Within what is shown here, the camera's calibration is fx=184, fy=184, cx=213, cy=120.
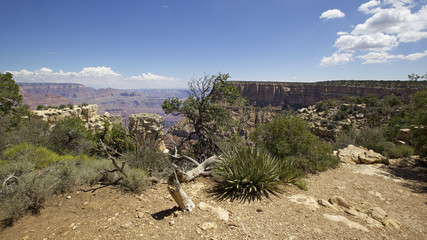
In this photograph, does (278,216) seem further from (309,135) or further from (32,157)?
(32,157)

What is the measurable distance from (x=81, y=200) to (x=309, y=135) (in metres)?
7.90

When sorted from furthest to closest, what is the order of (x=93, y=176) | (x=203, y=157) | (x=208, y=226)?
(x=203, y=157)
(x=93, y=176)
(x=208, y=226)

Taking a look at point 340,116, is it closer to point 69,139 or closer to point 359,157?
point 359,157

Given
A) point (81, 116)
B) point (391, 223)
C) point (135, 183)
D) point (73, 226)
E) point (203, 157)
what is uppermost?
point (135, 183)

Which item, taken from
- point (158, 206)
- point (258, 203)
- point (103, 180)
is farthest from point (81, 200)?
point (258, 203)

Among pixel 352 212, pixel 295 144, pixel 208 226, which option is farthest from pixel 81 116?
pixel 352 212

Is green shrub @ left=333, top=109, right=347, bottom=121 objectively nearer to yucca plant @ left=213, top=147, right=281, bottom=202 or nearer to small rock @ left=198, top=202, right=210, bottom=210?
yucca plant @ left=213, top=147, right=281, bottom=202

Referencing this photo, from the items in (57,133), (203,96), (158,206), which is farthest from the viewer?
(57,133)

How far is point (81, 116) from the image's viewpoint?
24.9m

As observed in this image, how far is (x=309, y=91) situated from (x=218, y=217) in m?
63.3

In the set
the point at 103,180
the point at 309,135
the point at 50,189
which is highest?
the point at 309,135

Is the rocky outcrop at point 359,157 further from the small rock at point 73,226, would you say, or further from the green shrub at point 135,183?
the small rock at point 73,226

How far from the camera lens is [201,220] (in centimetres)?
358

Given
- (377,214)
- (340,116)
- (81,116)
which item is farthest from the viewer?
(340,116)
